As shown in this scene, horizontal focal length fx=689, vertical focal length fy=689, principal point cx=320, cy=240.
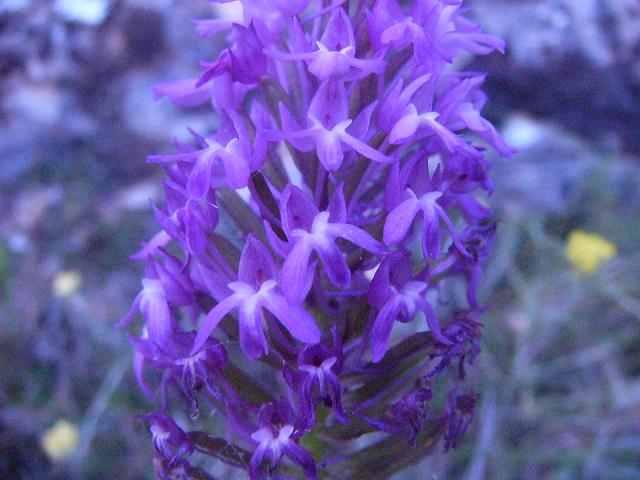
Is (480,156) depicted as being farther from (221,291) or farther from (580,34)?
(580,34)

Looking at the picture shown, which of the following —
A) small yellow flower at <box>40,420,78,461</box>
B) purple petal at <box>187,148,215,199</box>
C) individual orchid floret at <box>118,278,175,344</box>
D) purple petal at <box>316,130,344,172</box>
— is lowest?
small yellow flower at <box>40,420,78,461</box>

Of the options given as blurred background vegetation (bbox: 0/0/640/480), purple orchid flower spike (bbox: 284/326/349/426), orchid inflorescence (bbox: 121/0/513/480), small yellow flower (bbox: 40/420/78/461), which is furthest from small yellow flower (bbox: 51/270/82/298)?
purple orchid flower spike (bbox: 284/326/349/426)

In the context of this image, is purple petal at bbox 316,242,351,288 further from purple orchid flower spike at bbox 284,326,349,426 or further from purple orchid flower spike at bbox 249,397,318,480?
purple orchid flower spike at bbox 249,397,318,480

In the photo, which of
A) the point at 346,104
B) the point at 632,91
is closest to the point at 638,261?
the point at 632,91

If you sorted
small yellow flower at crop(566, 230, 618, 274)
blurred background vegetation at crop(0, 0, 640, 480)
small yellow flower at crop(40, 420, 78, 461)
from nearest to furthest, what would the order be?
small yellow flower at crop(40, 420, 78, 461), blurred background vegetation at crop(0, 0, 640, 480), small yellow flower at crop(566, 230, 618, 274)

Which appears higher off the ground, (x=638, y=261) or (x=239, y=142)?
(x=239, y=142)

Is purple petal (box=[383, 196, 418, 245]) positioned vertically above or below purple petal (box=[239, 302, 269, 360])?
above

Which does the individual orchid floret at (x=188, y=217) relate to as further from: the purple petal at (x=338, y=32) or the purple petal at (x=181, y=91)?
the purple petal at (x=338, y=32)
